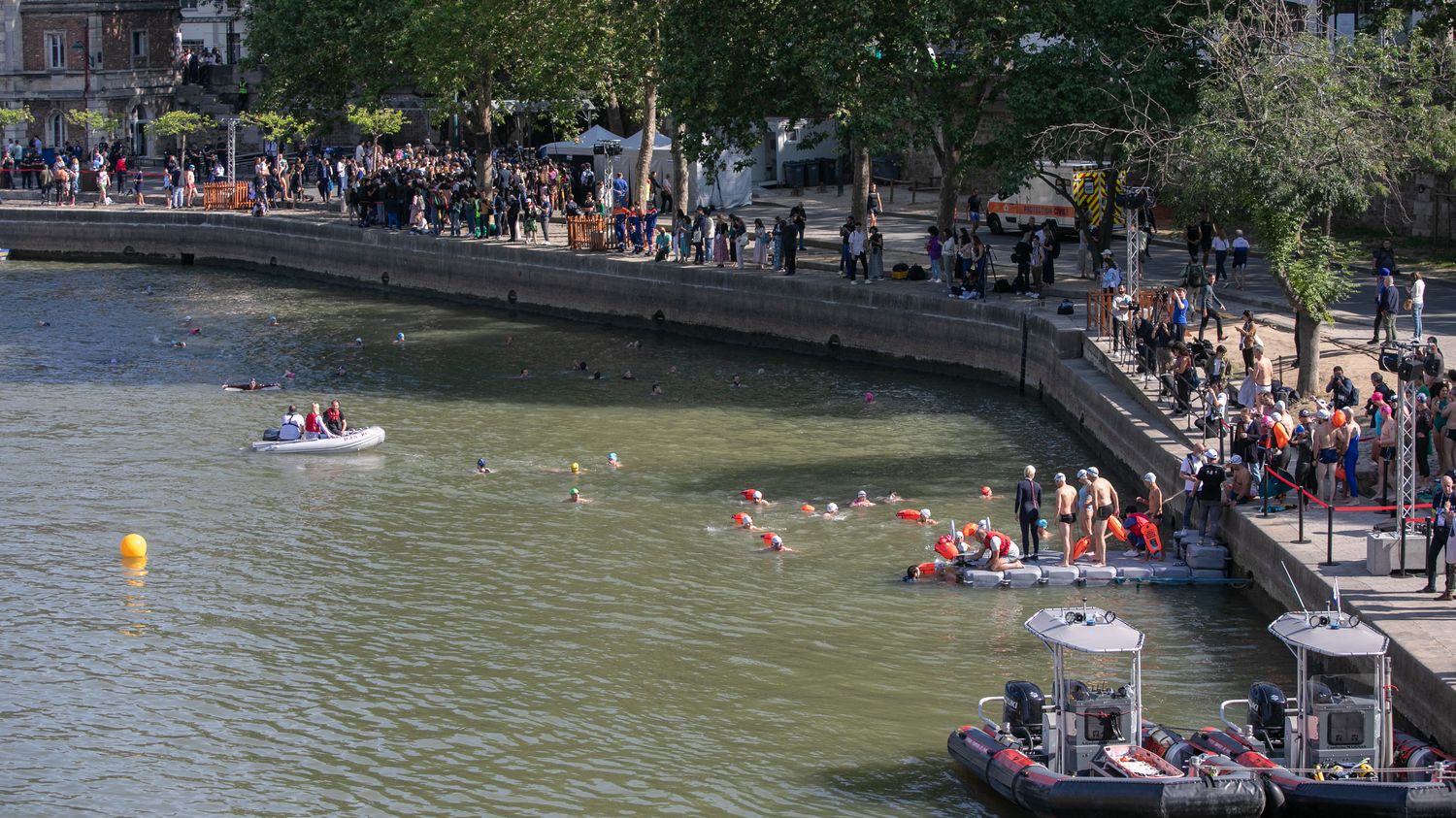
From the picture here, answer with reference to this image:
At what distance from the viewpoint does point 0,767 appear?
20953mm

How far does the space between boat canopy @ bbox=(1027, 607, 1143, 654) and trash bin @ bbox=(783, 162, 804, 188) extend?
47407mm

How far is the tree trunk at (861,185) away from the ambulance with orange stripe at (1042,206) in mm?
3500

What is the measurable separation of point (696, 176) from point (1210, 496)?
35.3 m

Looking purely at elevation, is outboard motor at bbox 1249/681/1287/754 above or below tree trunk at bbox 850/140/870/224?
below

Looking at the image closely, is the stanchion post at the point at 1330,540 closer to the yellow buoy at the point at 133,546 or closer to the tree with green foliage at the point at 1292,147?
the tree with green foliage at the point at 1292,147

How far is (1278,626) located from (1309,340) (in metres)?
15.2

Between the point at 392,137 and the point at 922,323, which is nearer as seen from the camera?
the point at 922,323

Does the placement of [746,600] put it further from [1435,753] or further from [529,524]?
[1435,753]

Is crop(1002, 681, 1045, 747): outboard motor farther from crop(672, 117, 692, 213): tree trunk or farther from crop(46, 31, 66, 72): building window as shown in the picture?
crop(46, 31, 66, 72): building window

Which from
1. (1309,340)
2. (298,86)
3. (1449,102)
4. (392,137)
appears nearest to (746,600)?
(1309,340)

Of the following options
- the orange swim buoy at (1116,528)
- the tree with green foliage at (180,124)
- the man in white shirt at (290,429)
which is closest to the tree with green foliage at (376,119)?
the tree with green foliage at (180,124)

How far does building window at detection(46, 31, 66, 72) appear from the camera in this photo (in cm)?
8156

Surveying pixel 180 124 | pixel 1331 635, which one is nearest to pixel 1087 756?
pixel 1331 635

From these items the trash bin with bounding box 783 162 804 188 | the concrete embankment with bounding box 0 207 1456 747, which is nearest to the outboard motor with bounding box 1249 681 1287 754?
the concrete embankment with bounding box 0 207 1456 747
